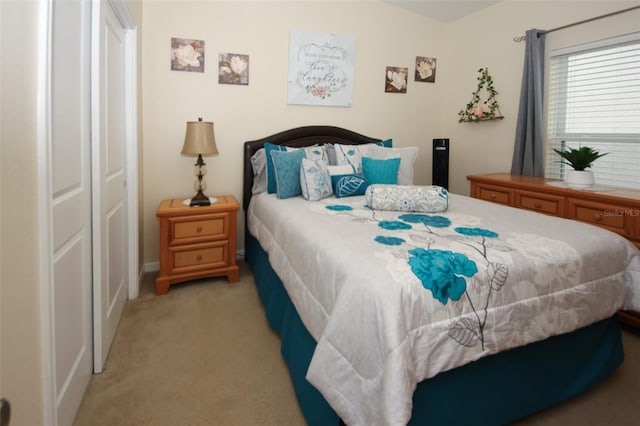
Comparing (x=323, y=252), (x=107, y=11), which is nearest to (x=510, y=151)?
(x=323, y=252)

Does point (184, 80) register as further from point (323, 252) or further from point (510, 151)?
point (510, 151)

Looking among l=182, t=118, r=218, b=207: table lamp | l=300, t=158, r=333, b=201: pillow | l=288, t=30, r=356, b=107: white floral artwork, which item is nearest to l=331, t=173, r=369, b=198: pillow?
l=300, t=158, r=333, b=201: pillow

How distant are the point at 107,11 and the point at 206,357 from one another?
6.28ft

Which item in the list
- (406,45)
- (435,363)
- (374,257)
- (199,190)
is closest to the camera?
(435,363)

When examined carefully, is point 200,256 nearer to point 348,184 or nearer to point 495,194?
point 348,184

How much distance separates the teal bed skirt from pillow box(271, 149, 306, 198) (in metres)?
1.05

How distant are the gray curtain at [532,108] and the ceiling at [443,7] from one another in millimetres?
726

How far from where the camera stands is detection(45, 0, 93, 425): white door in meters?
1.24

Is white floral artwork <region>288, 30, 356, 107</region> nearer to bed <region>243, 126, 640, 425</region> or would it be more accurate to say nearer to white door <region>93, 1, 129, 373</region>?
white door <region>93, 1, 129, 373</region>

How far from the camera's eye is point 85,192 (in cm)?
162

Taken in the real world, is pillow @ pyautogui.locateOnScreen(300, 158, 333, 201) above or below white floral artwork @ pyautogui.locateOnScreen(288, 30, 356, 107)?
below

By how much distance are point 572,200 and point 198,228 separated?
2.72m

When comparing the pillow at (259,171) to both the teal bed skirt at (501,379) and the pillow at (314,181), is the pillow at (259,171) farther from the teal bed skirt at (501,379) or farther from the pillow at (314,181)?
the teal bed skirt at (501,379)

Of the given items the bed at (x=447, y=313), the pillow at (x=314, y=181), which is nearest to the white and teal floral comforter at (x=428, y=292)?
the bed at (x=447, y=313)
